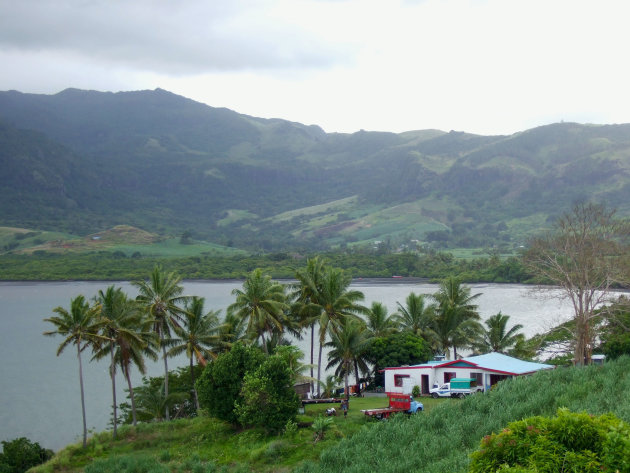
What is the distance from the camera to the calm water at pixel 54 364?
45.7 meters

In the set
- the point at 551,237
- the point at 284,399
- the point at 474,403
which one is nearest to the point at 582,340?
the point at 551,237

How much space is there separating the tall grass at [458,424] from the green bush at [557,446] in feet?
14.7

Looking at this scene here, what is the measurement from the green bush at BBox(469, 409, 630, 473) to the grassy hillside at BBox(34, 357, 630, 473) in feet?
12.8

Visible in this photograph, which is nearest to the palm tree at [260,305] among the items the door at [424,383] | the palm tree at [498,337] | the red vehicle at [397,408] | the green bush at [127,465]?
the door at [424,383]

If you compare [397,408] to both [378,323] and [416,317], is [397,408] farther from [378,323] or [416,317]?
[416,317]

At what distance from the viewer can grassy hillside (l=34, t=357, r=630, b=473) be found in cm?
1998

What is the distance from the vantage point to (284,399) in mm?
25641

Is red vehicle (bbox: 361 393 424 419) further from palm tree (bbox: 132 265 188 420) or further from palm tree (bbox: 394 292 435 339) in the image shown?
palm tree (bbox: 394 292 435 339)

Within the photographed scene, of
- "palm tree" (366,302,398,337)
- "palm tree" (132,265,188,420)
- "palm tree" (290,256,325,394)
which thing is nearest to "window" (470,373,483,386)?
"palm tree" (366,302,398,337)

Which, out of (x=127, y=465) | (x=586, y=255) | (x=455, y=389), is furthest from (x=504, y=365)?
(x=127, y=465)

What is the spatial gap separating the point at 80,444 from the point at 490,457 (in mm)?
22538

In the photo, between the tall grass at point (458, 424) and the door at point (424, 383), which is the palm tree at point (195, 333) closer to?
the door at point (424, 383)

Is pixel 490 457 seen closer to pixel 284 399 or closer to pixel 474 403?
pixel 474 403

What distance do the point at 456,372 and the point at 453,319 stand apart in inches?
417
